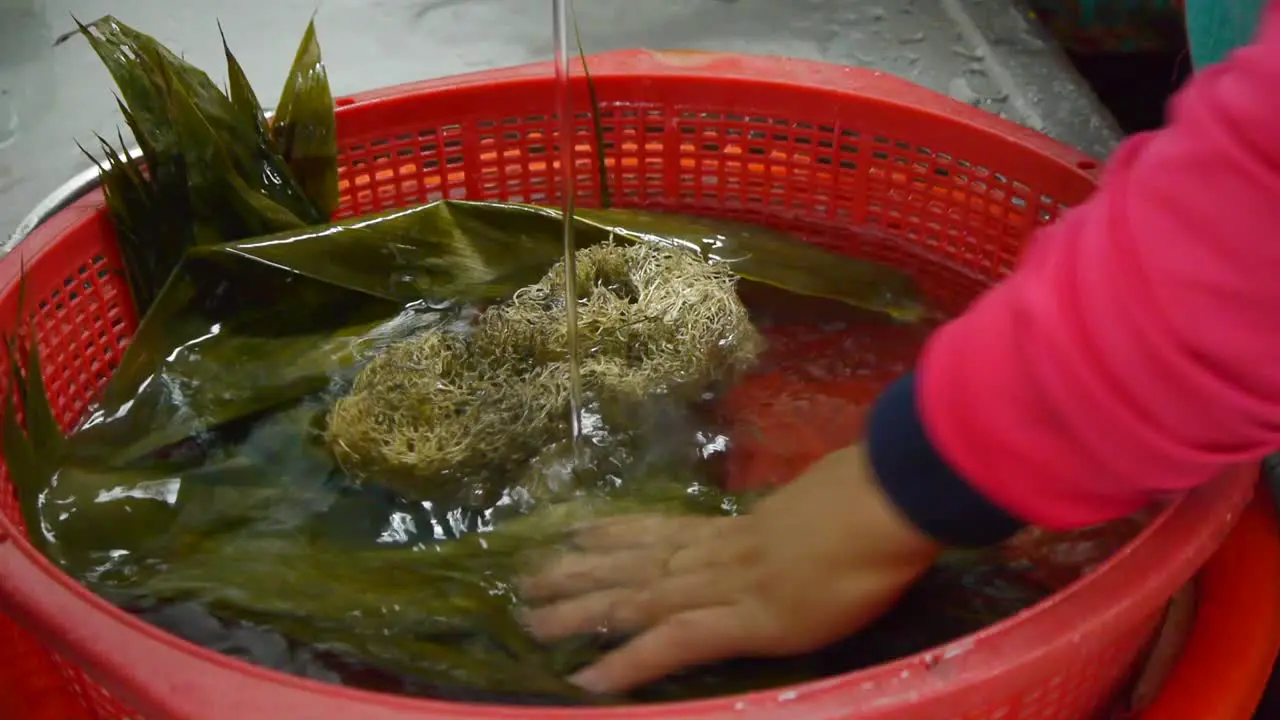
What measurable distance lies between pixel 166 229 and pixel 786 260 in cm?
55

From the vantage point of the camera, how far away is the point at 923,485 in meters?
0.46

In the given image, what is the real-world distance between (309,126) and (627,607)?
1.77 feet

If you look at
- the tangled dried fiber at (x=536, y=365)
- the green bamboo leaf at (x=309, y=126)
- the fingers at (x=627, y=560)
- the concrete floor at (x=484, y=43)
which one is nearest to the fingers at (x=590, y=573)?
the fingers at (x=627, y=560)

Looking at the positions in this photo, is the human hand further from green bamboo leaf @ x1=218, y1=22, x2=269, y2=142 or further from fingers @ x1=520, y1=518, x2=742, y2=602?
green bamboo leaf @ x1=218, y1=22, x2=269, y2=142

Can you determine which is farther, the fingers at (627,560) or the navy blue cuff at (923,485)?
the fingers at (627,560)

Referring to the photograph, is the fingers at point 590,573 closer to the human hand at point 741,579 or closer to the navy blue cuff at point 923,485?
the human hand at point 741,579

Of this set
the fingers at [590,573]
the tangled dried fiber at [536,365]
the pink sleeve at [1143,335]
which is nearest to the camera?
the pink sleeve at [1143,335]

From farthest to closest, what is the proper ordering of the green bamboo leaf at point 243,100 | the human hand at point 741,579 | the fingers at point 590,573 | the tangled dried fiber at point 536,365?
1. the green bamboo leaf at point 243,100
2. the tangled dried fiber at point 536,365
3. the fingers at point 590,573
4. the human hand at point 741,579

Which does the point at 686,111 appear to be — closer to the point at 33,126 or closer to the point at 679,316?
the point at 679,316

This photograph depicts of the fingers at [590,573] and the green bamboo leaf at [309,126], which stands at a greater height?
the green bamboo leaf at [309,126]

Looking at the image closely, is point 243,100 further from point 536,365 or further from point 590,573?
point 590,573

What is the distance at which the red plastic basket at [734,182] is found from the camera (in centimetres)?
50

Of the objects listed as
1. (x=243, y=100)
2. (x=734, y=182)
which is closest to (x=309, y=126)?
(x=243, y=100)

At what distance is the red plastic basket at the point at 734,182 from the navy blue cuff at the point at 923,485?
0.18 ft
